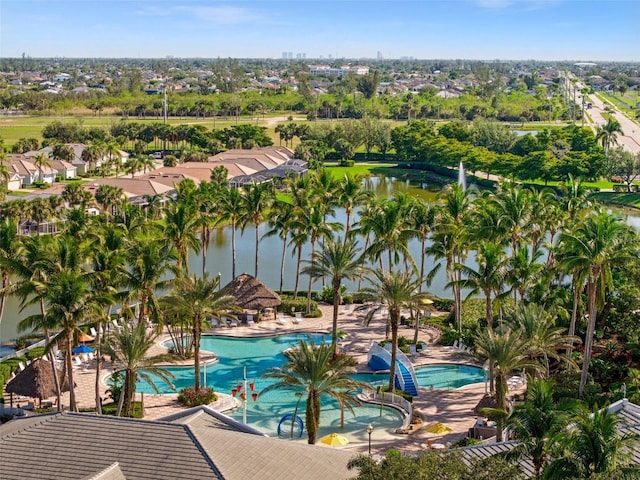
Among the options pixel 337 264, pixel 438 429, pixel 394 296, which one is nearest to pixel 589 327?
pixel 438 429

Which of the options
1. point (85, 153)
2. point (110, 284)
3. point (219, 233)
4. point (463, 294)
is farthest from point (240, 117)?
point (110, 284)

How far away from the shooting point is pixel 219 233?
8138 cm

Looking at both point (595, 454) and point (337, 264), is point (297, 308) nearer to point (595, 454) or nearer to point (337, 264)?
point (337, 264)

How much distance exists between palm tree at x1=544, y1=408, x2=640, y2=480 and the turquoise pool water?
49.9ft

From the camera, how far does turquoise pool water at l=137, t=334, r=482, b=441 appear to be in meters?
37.9

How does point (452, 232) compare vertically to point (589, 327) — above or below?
above

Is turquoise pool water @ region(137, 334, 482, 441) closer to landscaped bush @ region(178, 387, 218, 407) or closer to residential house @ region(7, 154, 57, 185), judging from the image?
landscaped bush @ region(178, 387, 218, 407)

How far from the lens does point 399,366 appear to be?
42094 mm

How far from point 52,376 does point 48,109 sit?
161 m

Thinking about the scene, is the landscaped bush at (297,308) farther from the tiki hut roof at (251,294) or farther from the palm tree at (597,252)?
the palm tree at (597,252)

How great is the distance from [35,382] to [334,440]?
46.2ft

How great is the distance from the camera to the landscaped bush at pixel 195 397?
39594 mm

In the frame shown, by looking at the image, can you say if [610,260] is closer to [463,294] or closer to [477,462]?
[477,462]

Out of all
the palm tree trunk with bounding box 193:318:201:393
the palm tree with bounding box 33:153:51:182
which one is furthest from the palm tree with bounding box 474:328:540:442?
the palm tree with bounding box 33:153:51:182
